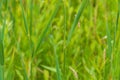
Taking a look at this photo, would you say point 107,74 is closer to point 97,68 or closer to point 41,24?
point 97,68

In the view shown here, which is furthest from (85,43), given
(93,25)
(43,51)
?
(43,51)

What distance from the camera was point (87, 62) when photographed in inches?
73.7

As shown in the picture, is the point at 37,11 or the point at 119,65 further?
the point at 37,11

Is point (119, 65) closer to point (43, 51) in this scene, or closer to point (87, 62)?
point (87, 62)

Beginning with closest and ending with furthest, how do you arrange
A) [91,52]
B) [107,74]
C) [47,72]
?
[107,74] < [47,72] < [91,52]

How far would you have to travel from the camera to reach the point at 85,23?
2.27 meters

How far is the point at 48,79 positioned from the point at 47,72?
0.12 feet

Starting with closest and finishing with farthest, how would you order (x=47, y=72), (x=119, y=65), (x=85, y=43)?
(x=119, y=65) → (x=47, y=72) → (x=85, y=43)

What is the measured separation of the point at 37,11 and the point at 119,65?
2.75 feet

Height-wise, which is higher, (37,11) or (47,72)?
(37,11)

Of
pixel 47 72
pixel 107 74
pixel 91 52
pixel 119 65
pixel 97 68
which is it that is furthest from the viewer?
pixel 91 52

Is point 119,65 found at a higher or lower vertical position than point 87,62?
higher

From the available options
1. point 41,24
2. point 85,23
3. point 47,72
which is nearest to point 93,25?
point 85,23

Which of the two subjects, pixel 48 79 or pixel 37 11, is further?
pixel 37 11
